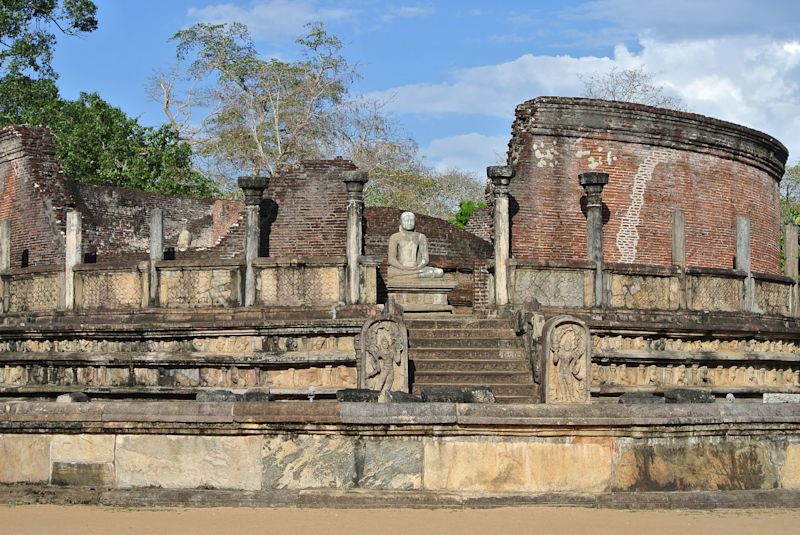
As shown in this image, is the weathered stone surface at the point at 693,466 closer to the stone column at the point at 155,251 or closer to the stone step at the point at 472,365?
the stone step at the point at 472,365

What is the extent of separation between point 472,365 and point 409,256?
338 centimetres

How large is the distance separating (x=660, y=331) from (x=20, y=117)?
74.3 ft

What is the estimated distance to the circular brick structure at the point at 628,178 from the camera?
20.4 meters

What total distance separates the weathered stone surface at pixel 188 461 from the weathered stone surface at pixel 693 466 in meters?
2.79

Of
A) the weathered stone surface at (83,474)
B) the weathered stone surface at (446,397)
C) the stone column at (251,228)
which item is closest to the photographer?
the weathered stone surface at (83,474)

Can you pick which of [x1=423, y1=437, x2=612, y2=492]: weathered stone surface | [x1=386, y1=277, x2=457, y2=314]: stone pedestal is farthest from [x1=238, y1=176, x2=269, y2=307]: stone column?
[x1=423, y1=437, x2=612, y2=492]: weathered stone surface

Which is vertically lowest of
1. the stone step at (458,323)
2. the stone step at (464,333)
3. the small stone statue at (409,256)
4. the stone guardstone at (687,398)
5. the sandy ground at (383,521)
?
the sandy ground at (383,521)

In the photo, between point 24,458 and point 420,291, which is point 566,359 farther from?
point 24,458

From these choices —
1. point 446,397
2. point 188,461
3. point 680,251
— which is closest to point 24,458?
point 188,461

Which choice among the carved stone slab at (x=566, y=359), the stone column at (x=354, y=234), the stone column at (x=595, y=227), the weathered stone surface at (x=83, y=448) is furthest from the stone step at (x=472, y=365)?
the weathered stone surface at (x=83, y=448)

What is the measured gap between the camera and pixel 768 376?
18266mm

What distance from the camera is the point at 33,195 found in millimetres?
21250

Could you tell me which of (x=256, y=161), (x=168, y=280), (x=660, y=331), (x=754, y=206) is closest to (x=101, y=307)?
(x=168, y=280)

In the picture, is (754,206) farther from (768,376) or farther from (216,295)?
(216,295)
